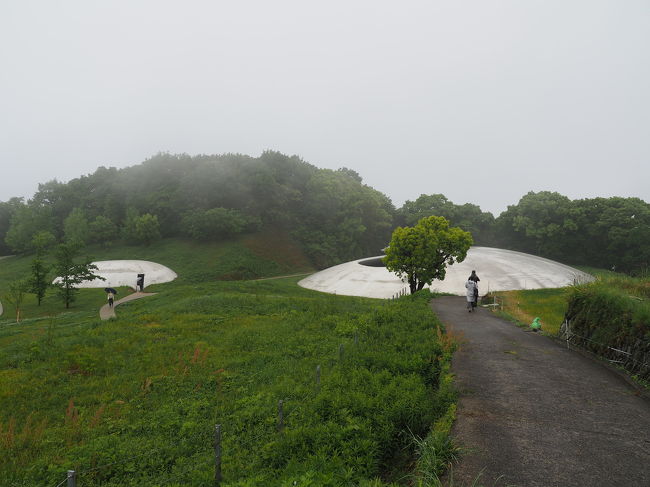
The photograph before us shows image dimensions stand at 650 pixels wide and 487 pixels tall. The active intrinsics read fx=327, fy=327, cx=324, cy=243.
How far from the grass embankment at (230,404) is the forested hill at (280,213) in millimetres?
59286

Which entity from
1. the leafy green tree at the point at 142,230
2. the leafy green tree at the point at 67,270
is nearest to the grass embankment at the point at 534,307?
the leafy green tree at the point at 67,270

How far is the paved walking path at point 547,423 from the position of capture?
5.28 metres

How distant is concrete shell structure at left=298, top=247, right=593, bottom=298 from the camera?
37.5 meters

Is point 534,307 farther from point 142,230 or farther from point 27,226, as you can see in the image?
point 27,226

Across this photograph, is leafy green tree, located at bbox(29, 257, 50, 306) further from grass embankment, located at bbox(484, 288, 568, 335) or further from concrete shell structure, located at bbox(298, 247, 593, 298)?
grass embankment, located at bbox(484, 288, 568, 335)

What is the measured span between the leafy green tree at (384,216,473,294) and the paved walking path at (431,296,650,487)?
2095 cm

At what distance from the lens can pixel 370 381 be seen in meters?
8.53

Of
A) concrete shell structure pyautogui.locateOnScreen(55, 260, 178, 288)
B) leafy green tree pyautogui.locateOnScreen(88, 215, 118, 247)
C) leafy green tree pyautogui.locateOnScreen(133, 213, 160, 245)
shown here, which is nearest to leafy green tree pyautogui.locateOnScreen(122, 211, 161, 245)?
leafy green tree pyautogui.locateOnScreen(133, 213, 160, 245)

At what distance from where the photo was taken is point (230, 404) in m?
11.1

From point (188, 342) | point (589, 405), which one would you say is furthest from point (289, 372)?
point (589, 405)

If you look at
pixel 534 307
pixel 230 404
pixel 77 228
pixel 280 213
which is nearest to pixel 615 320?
pixel 230 404

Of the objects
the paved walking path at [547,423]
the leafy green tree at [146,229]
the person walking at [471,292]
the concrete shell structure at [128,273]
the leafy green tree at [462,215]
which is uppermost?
the leafy green tree at [462,215]

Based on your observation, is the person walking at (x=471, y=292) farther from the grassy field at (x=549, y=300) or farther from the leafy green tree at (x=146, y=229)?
the leafy green tree at (x=146, y=229)

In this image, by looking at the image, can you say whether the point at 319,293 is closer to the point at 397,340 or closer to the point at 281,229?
the point at 397,340
